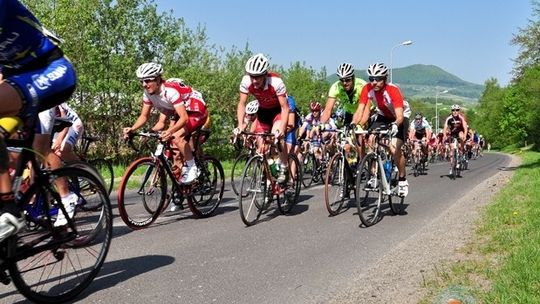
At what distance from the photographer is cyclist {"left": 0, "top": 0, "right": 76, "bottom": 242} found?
3.63 metres

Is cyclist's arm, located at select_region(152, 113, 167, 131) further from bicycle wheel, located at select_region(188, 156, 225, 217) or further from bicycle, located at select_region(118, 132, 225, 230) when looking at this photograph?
bicycle wheel, located at select_region(188, 156, 225, 217)

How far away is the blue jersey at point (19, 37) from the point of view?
11.9ft

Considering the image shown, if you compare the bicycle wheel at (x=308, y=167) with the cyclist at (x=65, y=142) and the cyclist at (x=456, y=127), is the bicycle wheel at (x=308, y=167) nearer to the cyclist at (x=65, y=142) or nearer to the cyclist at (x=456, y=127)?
the cyclist at (x=456, y=127)

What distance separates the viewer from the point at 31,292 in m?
3.99

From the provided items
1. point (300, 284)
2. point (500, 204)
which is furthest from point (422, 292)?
point (500, 204)

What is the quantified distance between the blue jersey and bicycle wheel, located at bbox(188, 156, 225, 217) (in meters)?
4.29

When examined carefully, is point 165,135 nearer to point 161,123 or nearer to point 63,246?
point 161,123

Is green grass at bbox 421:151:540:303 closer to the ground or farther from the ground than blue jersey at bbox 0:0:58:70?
closer to the ground

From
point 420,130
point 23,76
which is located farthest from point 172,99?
point 420,130

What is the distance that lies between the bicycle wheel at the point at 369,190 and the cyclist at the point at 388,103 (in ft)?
2.41

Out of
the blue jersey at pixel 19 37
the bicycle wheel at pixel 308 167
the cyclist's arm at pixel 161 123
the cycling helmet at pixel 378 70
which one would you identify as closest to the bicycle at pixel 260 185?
the cyclist's arm at pixel 161 123

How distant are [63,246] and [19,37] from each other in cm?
→ 163

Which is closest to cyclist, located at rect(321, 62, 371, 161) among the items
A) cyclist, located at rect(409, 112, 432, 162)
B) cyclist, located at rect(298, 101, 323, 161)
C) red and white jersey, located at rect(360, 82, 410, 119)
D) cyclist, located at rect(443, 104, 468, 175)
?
red and white jersey, located at rect(360, 82, 410, 119)

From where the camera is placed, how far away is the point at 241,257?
18.9ft
